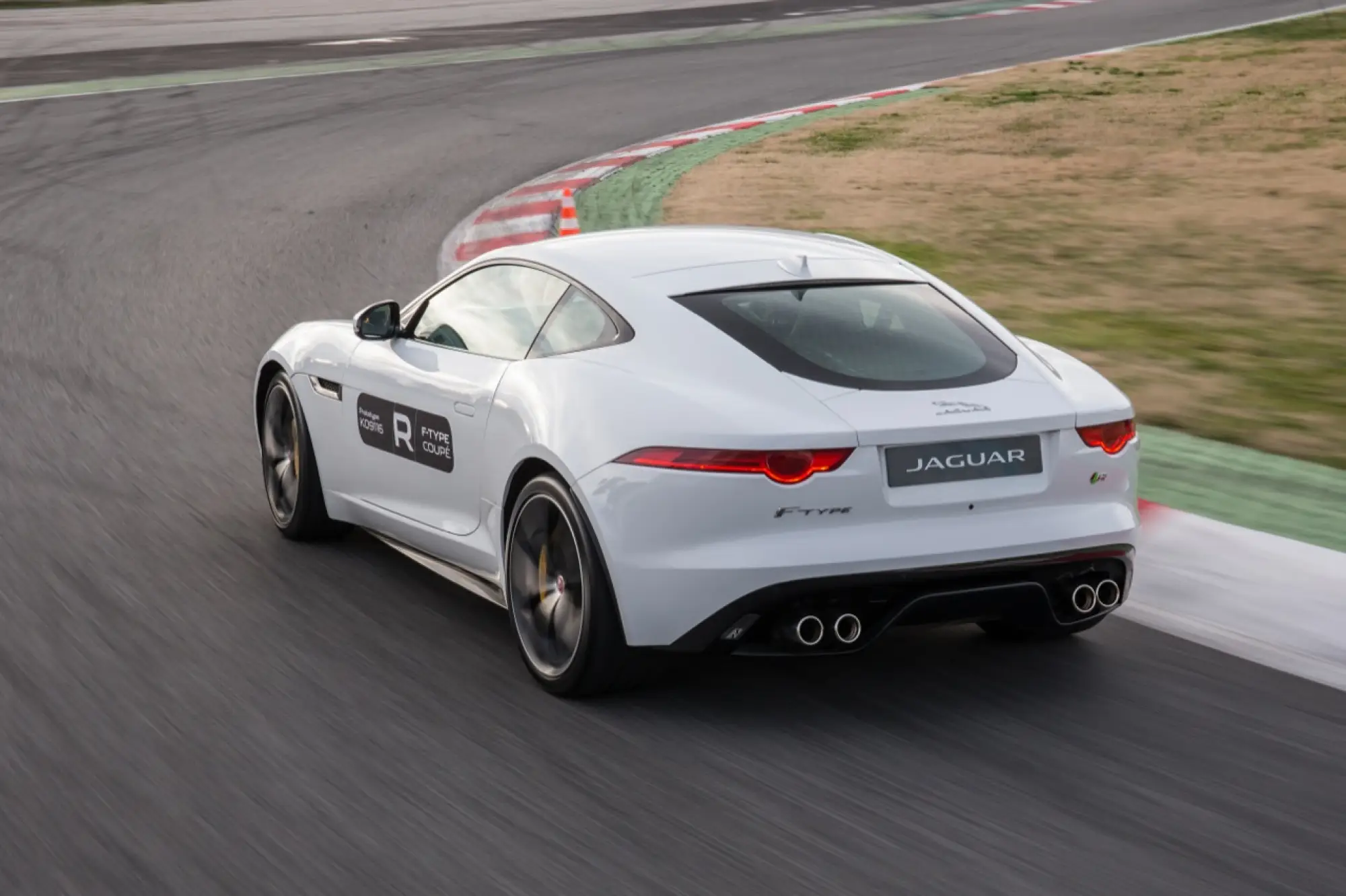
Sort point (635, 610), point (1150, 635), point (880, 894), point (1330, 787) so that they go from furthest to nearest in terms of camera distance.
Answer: point (1150, 635)
point (635, 610)
point (1330, 787)
point (880, 894)

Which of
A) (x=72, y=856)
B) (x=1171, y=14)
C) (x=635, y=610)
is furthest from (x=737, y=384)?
(x=1171, y=14)

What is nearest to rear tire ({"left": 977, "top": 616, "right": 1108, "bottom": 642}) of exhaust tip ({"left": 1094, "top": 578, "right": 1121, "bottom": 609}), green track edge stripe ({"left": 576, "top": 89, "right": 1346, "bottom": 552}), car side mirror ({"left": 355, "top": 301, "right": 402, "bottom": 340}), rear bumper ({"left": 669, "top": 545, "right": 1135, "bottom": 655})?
exhaust tip ({"left": 1094, "top": 578, "right": 1121, "bottom": 609})

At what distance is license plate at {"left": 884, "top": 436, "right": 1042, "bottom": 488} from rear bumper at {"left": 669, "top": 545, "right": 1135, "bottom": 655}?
238 millimetres

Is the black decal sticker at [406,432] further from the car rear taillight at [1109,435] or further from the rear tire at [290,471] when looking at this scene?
the car rear taillight at [1109,435]

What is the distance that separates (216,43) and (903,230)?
63.2 feet

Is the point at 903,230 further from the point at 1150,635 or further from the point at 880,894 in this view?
the point at 880,894

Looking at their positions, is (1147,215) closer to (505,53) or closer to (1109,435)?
(1109,435)

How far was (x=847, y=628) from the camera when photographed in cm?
504

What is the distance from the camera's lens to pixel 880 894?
13.4ft

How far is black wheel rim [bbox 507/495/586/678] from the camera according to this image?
5359 mm

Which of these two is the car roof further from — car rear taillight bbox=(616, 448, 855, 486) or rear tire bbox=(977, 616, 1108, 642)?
rear tire bbox=(977, 616, 1108, 642)

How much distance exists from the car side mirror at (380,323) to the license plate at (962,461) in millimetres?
2304

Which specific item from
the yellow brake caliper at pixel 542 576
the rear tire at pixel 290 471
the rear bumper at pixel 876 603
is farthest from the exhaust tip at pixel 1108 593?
the rear tire at pixel 290 471

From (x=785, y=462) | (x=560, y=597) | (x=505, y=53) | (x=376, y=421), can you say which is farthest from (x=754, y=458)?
(x=505, y=53)
